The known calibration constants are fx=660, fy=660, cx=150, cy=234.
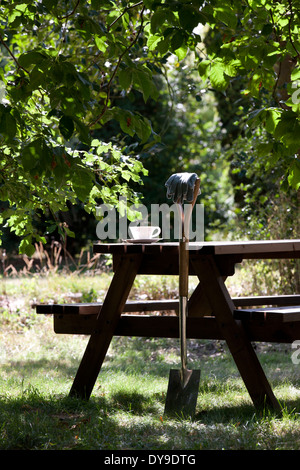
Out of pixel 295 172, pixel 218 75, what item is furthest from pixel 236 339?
pixel 218 75

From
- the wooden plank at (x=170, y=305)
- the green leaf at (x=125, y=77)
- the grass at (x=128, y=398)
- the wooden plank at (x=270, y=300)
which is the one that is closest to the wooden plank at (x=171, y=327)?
the wooden plank at (x=170, y=305)

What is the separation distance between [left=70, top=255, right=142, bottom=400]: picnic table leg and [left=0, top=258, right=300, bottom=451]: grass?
157mm

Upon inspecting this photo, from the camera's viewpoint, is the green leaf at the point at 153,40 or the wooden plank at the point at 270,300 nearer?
the green leaf at the point at 153,40

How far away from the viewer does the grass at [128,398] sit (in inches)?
126

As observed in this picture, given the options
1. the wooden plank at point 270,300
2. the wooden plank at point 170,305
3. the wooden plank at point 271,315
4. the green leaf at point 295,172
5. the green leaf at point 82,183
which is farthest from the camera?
the wooden plank at point 270,300

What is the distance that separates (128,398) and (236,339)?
927 mm

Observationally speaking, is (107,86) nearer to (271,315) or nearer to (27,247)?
(27,247)

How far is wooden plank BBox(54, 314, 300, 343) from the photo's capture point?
3.63m

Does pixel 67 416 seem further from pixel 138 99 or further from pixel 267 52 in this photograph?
pixel 138 99

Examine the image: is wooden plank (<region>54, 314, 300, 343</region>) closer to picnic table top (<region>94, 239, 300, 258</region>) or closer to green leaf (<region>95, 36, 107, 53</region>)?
picnic table top (<region>94, 239, 300, 258</region>)

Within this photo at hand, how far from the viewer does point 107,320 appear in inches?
162

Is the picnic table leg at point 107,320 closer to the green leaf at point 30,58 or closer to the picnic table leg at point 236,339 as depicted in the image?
the picnic table leg at point 236,339

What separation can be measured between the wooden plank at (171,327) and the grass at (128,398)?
0.41m

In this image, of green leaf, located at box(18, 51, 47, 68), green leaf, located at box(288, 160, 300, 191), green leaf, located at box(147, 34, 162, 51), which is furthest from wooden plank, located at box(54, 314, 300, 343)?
green leaf, located at box(18, 51, 47, 68)
